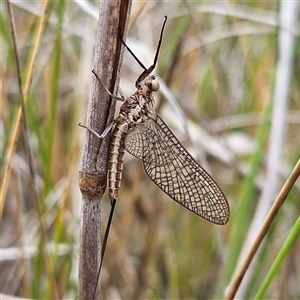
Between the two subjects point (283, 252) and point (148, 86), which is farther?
point (148, 86)

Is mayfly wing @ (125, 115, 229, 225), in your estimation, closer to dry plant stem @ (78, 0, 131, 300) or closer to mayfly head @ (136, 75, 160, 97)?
mayfly head @ (136, 75, 160, 97)

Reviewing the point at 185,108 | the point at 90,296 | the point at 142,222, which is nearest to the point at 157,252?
the point at 142,222

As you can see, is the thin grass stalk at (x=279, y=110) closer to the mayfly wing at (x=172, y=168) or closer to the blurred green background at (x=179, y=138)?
the blurred green background at (x=179, y=138)

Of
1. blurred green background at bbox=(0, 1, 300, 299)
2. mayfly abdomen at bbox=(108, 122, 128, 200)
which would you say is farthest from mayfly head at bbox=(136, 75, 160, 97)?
blurred green background at bbox=(0, 1, 300, 299)

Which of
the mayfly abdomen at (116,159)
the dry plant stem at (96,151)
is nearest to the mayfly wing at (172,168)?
the mayfly abdomen at (116,159)

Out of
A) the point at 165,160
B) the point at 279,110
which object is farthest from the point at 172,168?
the point at 279,110

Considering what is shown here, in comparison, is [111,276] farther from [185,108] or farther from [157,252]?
[185,108]

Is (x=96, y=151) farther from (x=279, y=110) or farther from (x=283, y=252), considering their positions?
(x=279, y=110)
